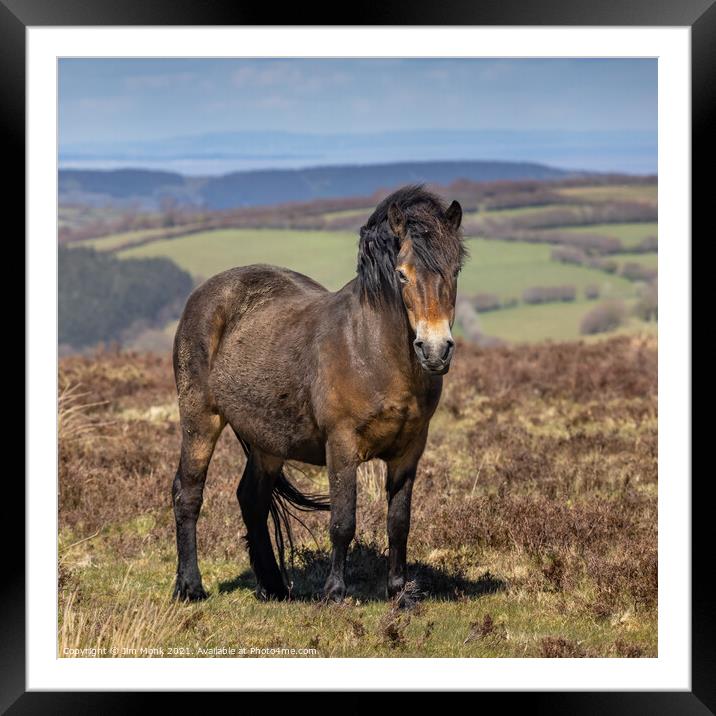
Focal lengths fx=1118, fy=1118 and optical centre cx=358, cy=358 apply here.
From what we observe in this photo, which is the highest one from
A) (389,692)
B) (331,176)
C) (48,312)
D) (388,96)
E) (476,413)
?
(388,96)

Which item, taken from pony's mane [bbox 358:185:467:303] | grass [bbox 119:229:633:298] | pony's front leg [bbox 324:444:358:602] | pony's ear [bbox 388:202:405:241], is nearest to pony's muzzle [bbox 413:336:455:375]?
pony's mane [bbox 358:185:467:303]

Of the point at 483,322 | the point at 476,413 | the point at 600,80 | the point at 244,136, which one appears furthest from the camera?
the point at 244,136

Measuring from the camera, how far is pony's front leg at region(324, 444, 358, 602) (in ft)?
23.4

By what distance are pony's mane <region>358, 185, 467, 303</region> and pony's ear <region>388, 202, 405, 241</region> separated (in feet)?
0.11

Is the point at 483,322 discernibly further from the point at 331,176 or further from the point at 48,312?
the point at 331,176

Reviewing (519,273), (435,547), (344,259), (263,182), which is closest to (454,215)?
(435,547)

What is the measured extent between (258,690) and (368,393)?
199cm

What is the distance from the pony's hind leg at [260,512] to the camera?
8219mm

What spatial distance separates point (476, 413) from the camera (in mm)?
14805

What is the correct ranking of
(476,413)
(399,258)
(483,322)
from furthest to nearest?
(483,322) → (476,413) → (399,258)

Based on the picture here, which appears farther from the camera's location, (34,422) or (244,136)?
(244,136)

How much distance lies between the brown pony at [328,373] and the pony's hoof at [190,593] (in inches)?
0.4

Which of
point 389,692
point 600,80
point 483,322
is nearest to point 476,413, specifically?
point 389,692

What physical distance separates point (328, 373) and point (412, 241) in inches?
41.9
